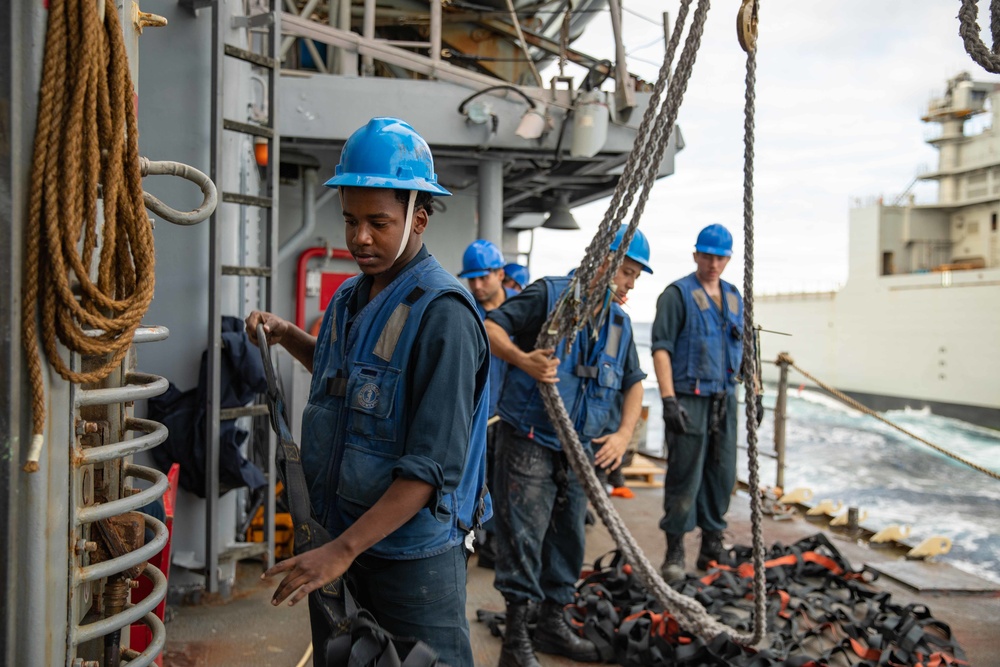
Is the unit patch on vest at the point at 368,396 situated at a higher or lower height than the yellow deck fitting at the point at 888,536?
higher

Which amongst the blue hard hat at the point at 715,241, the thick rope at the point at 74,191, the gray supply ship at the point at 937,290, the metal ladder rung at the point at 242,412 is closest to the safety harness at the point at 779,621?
the metal ladder rung at the point at 242,412

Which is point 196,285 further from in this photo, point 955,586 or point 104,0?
point 955,586

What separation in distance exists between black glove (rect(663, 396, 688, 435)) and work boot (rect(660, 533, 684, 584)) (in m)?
0.74

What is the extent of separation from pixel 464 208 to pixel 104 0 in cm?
737

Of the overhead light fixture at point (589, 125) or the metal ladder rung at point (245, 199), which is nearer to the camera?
the metal ladder rung at point (245, 199)

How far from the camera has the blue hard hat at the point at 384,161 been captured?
2.08 meters

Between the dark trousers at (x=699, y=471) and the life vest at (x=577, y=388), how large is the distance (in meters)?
1.42

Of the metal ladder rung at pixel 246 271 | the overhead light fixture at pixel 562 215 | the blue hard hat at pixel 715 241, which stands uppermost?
the overhead light fixture at pixel 562 215

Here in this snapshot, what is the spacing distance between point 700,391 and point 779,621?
1.55 metres

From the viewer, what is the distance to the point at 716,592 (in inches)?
188

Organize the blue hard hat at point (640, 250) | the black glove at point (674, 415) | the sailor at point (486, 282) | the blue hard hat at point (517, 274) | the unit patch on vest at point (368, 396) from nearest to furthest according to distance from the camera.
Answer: the unit patch on vest at point (368, 396)
the blue hard hat at point (640, 250)
the black glove at point (674, 415)
the sailor at point (486, 282)
the blue hard hat at point (517, 274)

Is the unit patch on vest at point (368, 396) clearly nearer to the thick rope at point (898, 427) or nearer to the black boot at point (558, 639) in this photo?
the black boot at point (558, 639)

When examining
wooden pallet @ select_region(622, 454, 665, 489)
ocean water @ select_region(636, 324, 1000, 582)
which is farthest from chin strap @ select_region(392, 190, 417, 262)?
ocean water @ select_region(636, 324, 1000, 582)

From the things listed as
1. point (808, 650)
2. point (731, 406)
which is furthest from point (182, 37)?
point (808, 650)
